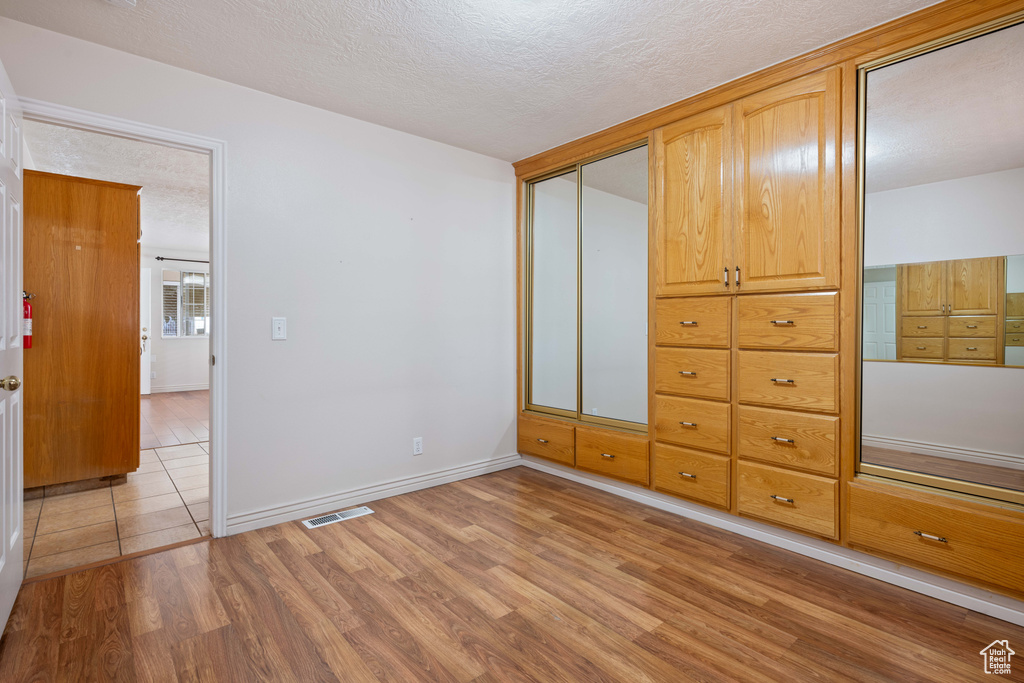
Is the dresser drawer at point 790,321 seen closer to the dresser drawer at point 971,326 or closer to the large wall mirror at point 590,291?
the dresser drawer at point 971,326

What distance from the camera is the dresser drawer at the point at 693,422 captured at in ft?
8.79

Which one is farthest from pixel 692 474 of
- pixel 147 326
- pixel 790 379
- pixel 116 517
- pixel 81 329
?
pixel 147 326

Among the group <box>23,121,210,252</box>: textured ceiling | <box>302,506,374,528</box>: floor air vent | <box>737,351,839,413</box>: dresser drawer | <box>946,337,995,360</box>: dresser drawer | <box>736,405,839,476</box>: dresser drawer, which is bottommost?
<box>302,506,374,528</box>: floor air vent

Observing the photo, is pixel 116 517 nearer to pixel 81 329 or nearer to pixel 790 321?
pixel 81 329

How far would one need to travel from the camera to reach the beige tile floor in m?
2.46

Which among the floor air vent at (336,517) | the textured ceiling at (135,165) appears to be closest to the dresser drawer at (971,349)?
the floor air vent at (336,517)

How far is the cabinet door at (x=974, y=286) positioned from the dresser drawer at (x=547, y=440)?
218cm

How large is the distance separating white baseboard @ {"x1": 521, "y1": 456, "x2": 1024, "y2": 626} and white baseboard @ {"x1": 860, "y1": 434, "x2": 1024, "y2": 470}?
1.61 feet

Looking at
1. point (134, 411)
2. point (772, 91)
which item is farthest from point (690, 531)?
point (134, 411)

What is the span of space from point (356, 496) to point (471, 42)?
8.43 ft

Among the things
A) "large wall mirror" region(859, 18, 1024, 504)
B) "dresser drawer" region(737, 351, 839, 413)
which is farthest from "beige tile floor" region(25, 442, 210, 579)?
"large wall mirror" region(859, 18, 1024, 504)

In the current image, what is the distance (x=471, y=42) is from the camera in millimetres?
2256

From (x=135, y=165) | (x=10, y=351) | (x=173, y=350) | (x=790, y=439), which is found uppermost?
(x=135, y=165)

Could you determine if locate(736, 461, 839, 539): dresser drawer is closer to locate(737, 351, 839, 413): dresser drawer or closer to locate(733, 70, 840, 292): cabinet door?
locate(737, 351, 839, 413): dresser drawer
